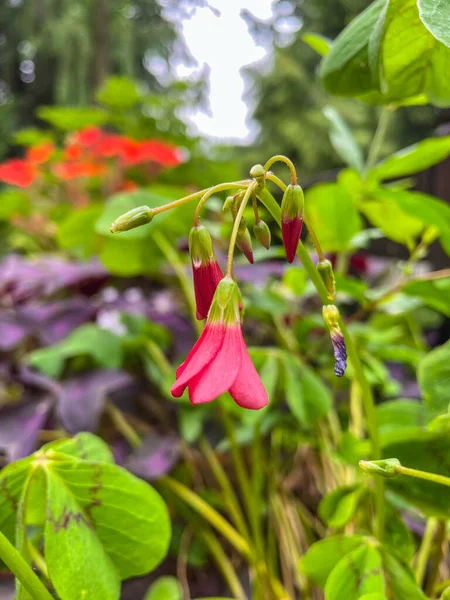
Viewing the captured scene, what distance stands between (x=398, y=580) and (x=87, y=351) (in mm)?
492

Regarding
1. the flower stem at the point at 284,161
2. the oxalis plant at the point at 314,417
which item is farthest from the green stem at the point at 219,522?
the flower stem at the point at 284,161

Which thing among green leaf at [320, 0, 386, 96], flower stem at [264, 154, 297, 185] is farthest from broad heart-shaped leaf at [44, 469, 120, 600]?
green leaf at [320, 0, 386, 96]

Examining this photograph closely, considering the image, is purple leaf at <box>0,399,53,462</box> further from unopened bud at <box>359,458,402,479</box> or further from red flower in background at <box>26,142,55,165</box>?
red flower in background at <box>26,142,55,165</box>

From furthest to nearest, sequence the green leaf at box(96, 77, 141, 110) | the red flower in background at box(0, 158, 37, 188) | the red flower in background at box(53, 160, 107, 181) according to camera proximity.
A: 1. the green leaf at box(96, 77, 141, 110)
2. the red flower in background at box(0, 158, 37, 188)
3. the red flower in background at box(53, 160, 107, 181)

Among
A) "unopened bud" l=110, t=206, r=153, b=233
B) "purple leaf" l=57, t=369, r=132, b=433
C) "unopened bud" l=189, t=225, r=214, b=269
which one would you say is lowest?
"purple leaf" l=57, t=369, r=132, b=433

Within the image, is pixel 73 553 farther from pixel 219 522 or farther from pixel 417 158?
pixel 417 158

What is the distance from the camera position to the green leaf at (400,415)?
454mm

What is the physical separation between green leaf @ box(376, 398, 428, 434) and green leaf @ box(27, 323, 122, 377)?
40 cm

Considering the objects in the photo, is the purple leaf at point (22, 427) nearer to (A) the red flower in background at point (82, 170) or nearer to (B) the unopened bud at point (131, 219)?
(B) the unopened bud at point (131, 219)

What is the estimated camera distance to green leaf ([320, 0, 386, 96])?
36cm

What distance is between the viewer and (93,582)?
1.04 feet

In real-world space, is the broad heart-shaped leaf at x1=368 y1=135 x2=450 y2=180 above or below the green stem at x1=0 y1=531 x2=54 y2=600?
above

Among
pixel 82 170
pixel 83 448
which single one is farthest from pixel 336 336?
pixel 82 170

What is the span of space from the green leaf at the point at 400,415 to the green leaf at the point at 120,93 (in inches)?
97.5
